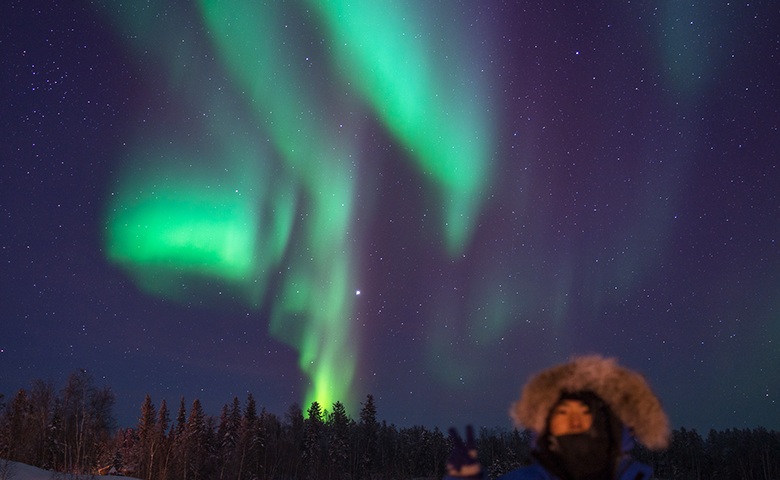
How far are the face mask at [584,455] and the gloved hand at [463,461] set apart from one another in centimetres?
66

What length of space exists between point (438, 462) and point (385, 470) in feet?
30.6

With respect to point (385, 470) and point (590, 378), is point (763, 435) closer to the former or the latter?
point (385, 470)

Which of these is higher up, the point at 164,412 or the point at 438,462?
the point at 164,412

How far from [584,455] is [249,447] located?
64.6m

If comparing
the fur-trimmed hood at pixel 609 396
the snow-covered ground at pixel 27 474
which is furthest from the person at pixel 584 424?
the snow-covered ground at pixel 27 474

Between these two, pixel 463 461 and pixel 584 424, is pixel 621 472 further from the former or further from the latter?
pixel 463 461

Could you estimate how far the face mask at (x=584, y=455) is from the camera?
3.46 metres

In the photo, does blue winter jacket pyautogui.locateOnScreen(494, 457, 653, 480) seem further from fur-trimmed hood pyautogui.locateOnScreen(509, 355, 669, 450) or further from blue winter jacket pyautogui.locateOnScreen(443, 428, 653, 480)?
fur-trimmed hood pyautogui.locateOnScreen(509, 355, 669, 450)

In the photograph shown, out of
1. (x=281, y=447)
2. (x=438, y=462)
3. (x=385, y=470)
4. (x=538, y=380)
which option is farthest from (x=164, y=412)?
(x=538, y=380)

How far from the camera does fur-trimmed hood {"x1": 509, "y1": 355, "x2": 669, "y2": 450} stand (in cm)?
373

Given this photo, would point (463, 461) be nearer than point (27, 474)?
Yes

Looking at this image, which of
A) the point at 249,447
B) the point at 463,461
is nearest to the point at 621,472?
the point at 463,461

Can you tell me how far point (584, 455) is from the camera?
353 centimetres

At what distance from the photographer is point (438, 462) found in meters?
83.2
